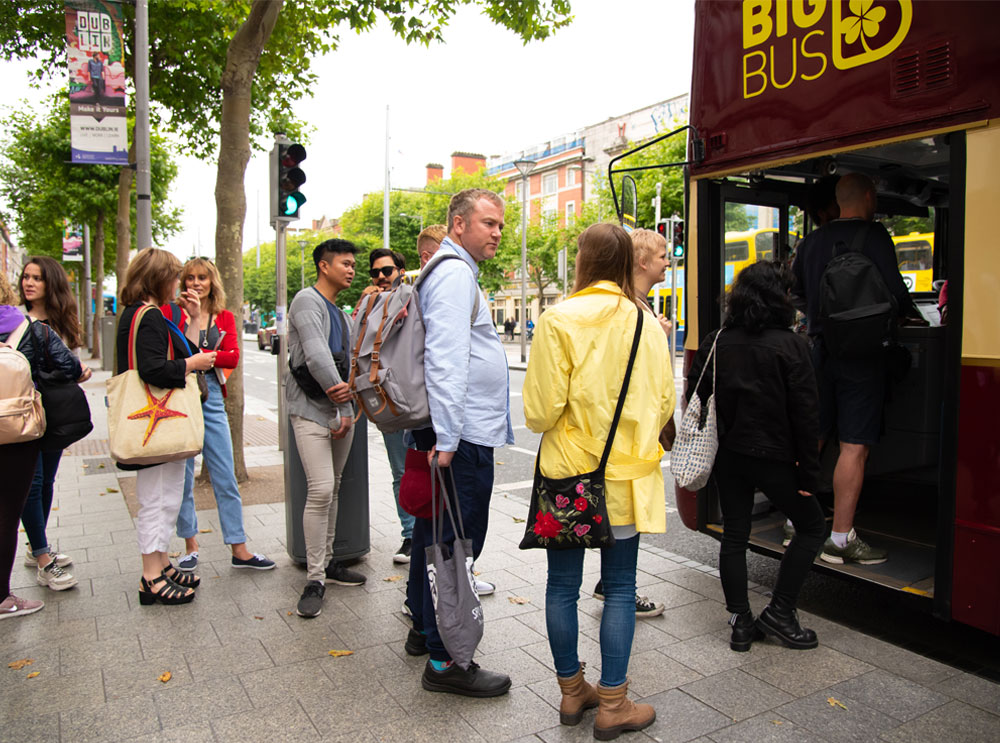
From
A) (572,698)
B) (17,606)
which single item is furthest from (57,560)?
(572,698)

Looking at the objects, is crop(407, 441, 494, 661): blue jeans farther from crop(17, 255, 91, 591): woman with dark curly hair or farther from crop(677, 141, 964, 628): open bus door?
crop(17, 255, 91, 591): woman with dark curly hair

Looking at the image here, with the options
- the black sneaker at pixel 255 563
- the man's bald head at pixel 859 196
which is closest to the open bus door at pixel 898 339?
the man's bald head at pixel 859 196

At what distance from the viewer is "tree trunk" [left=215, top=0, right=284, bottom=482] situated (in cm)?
746

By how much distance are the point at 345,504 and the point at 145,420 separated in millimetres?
1340

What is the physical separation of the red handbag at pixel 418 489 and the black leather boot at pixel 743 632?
1.62 m

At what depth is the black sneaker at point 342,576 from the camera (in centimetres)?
461

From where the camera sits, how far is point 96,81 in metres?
8.45

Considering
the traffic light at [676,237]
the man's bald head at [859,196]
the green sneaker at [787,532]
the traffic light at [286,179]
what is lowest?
the green sneaker at [787,532]

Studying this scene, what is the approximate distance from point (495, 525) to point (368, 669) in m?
2.60

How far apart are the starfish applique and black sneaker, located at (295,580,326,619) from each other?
1.18m

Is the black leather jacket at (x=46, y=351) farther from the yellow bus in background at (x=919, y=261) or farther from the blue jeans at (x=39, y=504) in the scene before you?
the yellow bus in background at (x=919, y=261)

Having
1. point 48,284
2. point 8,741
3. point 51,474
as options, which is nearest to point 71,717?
point 8,741

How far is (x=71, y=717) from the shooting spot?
3057 mm

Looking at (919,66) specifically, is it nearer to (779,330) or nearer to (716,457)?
(779,330)
